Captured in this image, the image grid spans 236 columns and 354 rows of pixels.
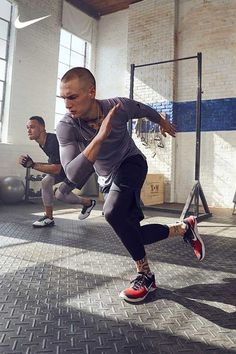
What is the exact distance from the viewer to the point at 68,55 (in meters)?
7.39

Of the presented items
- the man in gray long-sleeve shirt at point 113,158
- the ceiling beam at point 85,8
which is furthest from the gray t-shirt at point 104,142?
the ceiling beam at point 85,8

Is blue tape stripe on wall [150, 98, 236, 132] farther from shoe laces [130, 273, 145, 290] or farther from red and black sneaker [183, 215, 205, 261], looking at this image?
shoe laces [130, 273, 145, 290]

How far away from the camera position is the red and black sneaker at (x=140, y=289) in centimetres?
148

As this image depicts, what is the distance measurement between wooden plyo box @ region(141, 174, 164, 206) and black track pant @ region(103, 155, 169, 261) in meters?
3.82

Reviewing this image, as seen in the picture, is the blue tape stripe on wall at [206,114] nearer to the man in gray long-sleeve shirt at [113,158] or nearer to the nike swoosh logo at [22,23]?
the nike swoosh logo at [22,23]

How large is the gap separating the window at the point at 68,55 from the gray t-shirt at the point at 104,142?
555cm

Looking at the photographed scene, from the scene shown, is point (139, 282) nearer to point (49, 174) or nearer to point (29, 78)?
point (49, 174)

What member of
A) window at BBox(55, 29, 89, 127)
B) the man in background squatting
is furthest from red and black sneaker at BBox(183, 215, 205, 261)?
window at BBox(55, 29, 89, 127)

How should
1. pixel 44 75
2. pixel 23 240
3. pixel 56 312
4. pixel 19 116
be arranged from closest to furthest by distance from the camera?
pixel 56 312 → pixel 23 240 → pixel 19 116 → pixel 44 75

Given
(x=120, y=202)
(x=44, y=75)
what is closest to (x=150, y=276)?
(x=120, y=202)

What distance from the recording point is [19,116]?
19.7 feet

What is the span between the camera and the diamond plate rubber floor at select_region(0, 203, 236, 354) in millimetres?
1104

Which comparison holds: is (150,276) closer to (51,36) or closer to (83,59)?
(51,36)

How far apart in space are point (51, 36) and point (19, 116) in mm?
2042
